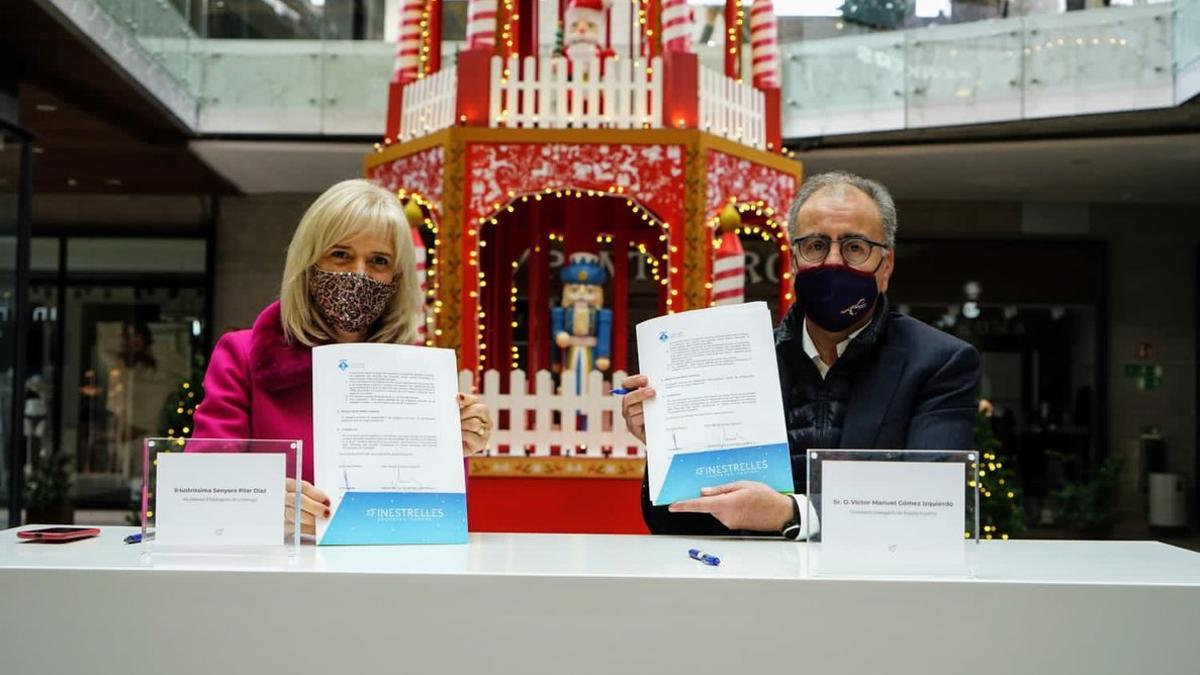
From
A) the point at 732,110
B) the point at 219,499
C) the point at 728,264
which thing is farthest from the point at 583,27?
the point at 219,499

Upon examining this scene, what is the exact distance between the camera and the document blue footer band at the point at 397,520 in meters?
1.70

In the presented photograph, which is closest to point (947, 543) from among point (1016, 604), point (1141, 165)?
point (1016, 604)

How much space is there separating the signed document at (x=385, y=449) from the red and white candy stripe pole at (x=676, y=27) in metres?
5.20

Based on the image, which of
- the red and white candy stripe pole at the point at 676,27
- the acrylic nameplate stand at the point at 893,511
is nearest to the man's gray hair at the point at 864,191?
the acrylic nameplate stand at the point at 893,511

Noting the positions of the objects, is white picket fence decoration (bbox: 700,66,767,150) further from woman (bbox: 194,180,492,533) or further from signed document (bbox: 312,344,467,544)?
signed document (bbox: 312,344,467,544)

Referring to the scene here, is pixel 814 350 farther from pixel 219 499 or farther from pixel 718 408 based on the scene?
pixel 219 499

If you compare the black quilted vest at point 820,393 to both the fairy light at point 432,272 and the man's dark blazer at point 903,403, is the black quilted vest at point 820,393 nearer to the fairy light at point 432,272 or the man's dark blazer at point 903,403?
the man's dark blazer at point 903,403

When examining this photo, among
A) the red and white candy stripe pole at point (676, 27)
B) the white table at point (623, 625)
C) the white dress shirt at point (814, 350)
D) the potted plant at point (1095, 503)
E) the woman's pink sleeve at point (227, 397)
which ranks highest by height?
the red and white candy stripe pole at point (676, 27)

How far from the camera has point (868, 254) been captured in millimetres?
2281

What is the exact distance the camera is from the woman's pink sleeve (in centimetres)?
226

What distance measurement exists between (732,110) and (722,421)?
5403mm

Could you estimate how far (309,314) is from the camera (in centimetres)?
228

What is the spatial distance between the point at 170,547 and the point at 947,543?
1023mm

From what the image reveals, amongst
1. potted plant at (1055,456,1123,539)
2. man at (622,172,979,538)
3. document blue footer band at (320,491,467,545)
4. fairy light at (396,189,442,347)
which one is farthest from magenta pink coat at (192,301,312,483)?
potted plant at (1055,456,1123,539)
